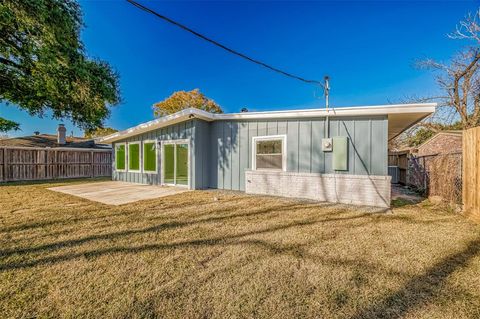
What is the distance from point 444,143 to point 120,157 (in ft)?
58.6

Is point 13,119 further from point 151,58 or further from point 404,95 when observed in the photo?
point 404,95

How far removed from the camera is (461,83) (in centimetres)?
1264

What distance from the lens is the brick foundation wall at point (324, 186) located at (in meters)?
5.54

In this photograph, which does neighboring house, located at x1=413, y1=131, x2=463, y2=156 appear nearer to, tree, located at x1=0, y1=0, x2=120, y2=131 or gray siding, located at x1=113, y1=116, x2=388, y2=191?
gray siding, located at x1=113, y1=116, x2=388, y2=191

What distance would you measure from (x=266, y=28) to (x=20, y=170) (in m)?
14.6

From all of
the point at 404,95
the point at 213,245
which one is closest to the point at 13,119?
the point at 213,245

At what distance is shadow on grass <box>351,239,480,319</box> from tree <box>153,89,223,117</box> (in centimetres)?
2357

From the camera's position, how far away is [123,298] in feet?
6.12

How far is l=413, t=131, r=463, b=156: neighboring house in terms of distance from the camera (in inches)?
438

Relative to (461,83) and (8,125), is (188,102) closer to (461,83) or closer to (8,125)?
(8,125)

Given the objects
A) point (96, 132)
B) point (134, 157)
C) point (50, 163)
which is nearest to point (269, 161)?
point (134, 157)

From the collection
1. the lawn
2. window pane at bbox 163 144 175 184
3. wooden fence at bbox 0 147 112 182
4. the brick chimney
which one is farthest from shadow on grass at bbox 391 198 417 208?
the brick chimney

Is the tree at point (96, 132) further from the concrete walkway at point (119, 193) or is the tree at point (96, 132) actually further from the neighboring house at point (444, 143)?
the neighboring house at point (444, 143)

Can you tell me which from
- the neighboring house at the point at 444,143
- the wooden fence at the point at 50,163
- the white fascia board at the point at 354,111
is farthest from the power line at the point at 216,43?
the wooden fence at the point at 50,163
